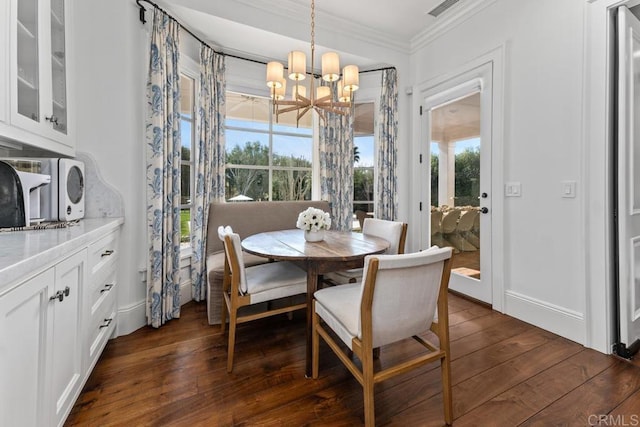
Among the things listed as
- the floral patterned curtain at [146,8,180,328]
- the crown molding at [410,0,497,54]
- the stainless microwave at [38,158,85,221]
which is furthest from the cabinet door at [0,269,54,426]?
the crown molding at [410,0,497,54]

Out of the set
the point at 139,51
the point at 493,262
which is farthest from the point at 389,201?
the point at 139,51

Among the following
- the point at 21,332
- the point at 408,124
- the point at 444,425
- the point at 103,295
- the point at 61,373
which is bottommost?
the point at 444,425

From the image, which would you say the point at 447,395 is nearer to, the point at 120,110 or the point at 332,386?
the point at 332,386

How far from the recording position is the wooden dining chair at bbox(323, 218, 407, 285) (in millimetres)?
2158

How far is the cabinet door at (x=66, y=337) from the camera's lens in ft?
3.74

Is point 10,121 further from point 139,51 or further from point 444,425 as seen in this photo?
point 444,425

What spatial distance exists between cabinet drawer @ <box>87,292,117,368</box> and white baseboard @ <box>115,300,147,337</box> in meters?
0.11

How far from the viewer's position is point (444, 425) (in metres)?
1.34

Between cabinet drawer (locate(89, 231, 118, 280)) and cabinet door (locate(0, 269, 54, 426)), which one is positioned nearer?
cabinet door (locate(0, 269, 54, 426))

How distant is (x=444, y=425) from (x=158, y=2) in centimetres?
346

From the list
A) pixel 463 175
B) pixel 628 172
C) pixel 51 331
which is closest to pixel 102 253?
pixel 51 331

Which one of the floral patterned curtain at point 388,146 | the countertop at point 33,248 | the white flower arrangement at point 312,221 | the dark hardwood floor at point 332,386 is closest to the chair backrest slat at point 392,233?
the white flower arrangement at point 312,221

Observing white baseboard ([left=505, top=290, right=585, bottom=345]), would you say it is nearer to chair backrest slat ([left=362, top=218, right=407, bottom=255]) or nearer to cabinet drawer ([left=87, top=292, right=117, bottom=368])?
chair backrest slat ([left=362, top=218, right=407, bottom=255])

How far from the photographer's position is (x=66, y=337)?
1.24 m
